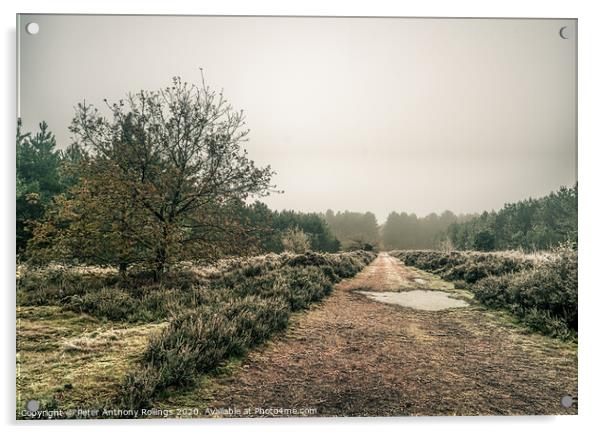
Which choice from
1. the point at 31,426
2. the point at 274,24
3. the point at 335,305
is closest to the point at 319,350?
the point at 335,305

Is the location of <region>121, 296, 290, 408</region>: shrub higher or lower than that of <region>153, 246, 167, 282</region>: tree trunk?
lower

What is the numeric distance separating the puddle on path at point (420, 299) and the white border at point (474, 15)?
6.03 ft

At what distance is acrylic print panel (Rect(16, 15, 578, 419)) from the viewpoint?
580 centimetres

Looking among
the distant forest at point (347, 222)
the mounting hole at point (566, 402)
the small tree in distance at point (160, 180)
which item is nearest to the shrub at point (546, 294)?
the distant forest at point (347, 222)

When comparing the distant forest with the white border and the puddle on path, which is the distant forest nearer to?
the white border

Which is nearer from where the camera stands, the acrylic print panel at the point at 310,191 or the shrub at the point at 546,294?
the acrylic print panel at the point at 310,191

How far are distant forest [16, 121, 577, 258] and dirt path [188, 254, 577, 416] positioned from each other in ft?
1.88

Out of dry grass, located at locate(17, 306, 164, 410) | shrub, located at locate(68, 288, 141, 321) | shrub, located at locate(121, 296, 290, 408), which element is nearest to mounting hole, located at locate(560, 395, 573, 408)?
shrub, located at locate(121, 296, 290, 408)

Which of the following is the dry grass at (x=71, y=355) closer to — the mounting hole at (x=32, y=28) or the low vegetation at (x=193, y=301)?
the low vegetation at (x=193, y=301)

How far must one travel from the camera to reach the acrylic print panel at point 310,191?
5.80 metres

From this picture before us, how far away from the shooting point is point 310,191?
6.03m

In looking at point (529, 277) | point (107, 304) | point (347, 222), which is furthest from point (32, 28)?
point (529, 277)

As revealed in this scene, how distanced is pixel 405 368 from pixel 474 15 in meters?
5.21

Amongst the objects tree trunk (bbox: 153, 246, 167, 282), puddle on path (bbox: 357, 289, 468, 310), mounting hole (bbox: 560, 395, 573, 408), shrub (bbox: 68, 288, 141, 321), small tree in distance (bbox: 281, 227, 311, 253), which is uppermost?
small tree in distance (bbox: 281, 227, 311, 253)
